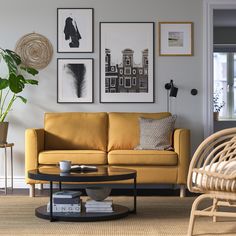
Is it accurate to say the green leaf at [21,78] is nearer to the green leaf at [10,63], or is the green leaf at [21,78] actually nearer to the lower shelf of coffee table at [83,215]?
the green leaf at [10,63]

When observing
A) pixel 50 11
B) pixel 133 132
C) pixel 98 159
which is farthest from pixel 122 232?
pixel 50 11

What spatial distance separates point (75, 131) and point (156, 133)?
0.93 metres

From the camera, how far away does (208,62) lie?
262 inches

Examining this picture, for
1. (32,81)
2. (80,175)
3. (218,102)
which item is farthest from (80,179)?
(218,102)

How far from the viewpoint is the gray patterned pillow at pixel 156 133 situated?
19.8 ft

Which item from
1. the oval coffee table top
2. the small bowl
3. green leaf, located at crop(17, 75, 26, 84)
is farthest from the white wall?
the small bowl

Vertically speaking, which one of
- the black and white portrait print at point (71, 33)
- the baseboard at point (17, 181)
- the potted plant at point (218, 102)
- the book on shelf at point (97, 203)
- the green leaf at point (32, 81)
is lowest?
the baseboard at point (17, 181)

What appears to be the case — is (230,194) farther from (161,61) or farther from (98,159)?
(161,61)

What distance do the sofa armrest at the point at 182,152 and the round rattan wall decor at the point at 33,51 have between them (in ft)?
6.21

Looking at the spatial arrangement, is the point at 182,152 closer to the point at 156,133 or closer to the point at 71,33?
the point at 156,133

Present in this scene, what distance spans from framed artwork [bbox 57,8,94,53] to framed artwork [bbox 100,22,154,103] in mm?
154

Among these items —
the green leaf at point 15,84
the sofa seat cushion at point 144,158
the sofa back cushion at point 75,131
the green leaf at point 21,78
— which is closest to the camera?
the sofa seat cushion at point 144,158

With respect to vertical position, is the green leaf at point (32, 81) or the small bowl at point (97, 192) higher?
the green leaf at point (32, 81)

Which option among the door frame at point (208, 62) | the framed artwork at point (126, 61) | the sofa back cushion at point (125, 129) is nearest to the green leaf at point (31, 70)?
the framed artwork at point (126, 61)
